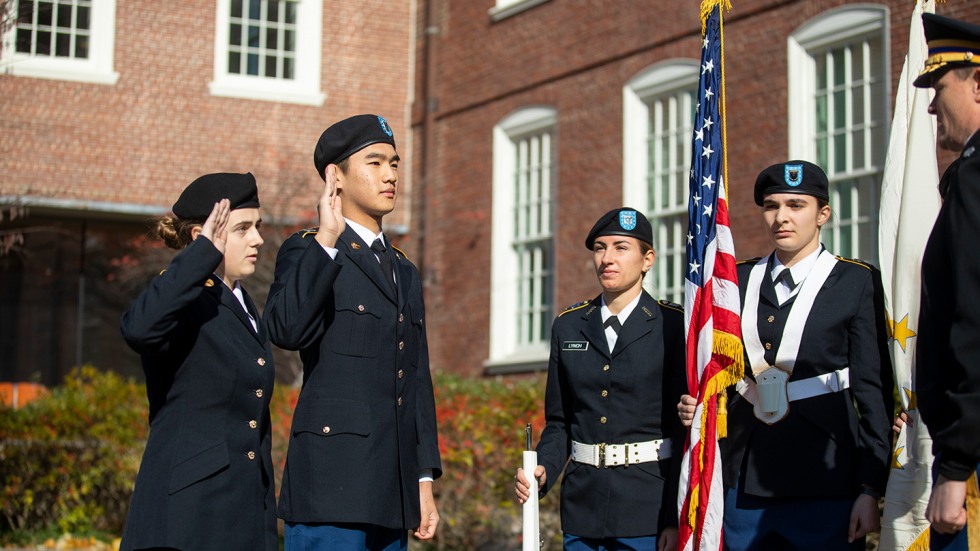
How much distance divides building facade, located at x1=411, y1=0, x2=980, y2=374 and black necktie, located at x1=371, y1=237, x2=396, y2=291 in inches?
290

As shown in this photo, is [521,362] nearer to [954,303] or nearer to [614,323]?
[614,323]

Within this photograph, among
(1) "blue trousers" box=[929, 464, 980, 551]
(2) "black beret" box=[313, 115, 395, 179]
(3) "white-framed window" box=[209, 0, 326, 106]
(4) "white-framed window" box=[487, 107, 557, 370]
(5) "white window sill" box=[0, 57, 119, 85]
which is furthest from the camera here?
(3) "white-framed window" box=[209, 0, 326, 106]

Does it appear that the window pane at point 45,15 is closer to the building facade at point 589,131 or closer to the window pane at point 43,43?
the window pane at point 43,43

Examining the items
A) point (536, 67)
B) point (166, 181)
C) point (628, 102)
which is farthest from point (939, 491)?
point (166, 181)

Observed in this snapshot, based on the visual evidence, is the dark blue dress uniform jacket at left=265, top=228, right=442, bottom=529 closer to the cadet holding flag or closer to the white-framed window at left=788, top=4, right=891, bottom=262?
the cadet holding flag

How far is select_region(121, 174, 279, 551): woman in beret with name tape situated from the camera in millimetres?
4074

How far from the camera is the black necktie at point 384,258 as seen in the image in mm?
4688

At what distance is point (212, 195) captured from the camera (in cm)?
448

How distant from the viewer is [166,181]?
55.7 feet

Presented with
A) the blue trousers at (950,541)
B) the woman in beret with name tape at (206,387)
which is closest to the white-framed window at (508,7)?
the woman in beret with name tape at (206,387)

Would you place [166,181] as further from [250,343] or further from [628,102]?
[250,343]

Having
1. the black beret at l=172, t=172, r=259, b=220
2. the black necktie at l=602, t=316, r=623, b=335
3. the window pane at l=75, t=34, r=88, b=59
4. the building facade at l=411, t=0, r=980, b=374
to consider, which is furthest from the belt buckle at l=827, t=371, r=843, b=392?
the window pane at l=75, t=34, r=88, b=59

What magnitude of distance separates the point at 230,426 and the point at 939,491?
232 cm

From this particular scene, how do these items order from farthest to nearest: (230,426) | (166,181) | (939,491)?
(166,181), (230,426), (939,491)
